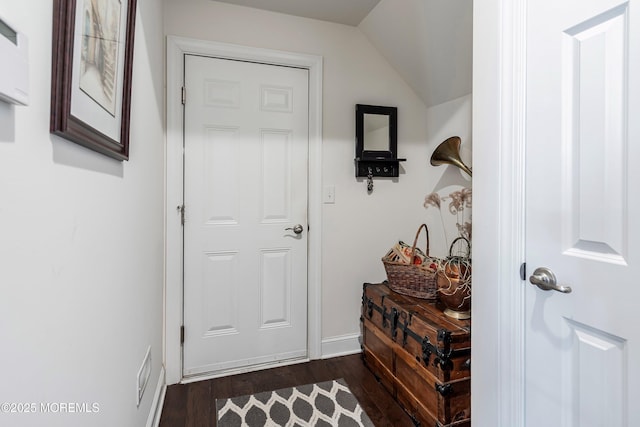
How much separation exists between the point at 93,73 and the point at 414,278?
1.74 meters

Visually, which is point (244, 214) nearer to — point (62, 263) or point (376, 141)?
point (376, 141)

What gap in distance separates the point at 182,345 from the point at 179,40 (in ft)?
6.17

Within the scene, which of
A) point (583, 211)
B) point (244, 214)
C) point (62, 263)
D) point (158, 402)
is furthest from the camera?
point (244, 214)

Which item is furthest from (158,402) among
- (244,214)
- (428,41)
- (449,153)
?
(428,41)

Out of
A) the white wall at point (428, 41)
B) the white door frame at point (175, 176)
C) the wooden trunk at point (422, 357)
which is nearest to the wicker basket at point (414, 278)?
the wooden trunk at point (422, 357)

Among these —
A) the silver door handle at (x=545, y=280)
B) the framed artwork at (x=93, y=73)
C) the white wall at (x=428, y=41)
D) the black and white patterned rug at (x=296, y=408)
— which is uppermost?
the white wall at (x=428, y=41)

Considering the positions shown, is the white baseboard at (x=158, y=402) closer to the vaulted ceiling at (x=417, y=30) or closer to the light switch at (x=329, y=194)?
the light switch at (x=329, y=194)

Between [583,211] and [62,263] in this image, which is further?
[583,211]

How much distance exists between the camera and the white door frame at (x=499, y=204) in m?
→ 1.08

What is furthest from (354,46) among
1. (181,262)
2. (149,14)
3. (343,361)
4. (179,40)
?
(343,361)

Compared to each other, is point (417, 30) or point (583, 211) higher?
point (417, 30)

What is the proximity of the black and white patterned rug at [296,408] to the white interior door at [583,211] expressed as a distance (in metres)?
0.92

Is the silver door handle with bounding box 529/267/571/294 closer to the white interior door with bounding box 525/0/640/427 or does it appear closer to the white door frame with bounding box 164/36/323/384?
the white interior door with bounding box 525/0/640/427

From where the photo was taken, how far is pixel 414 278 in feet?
6.25
